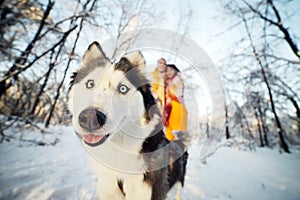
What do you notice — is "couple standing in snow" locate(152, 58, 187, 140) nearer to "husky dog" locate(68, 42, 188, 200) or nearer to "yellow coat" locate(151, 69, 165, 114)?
"yellow coat" locate(151, 69, 165, 114)

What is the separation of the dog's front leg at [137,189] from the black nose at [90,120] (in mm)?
805

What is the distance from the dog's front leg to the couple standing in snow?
2.42ft

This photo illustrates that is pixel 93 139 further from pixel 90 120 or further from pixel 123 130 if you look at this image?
pixel 123 130

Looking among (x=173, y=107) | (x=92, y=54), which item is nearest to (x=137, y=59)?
(x=92, y=54)

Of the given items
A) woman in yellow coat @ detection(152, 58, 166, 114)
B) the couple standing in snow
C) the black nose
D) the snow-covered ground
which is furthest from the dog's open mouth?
the snow-covered ground

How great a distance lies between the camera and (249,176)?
4.38 meters

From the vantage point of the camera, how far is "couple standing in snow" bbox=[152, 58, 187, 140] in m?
2.44

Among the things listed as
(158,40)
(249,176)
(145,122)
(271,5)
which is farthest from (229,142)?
(145,122)

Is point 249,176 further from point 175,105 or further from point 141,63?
point 141,63

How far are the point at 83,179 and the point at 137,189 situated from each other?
1840mm

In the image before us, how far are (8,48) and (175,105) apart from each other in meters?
3.76

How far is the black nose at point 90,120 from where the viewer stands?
1.61 m

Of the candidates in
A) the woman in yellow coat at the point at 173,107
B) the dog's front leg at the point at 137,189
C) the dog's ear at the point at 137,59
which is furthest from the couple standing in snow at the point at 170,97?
the dog's front leg at the point at 137,189

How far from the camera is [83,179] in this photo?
3.00m
